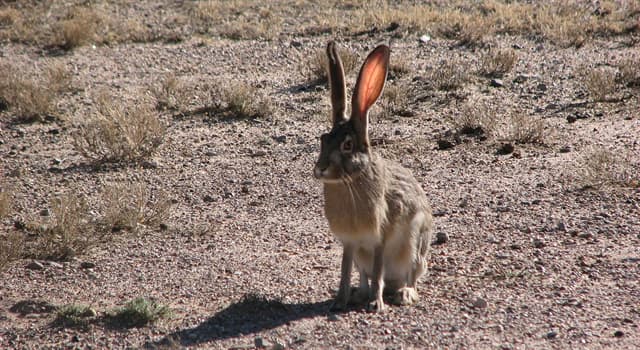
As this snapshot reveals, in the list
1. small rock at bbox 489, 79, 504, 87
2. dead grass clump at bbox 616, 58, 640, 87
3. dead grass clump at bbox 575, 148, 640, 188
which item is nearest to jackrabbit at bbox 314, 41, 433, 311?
dead grass clump at bbox 575, 148, 640, 188

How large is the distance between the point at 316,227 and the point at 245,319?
200 cm

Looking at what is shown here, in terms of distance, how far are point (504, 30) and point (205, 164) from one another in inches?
287

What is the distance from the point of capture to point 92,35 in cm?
1427

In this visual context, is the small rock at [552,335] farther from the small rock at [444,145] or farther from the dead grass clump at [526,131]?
the dead grass clump at [526,131]

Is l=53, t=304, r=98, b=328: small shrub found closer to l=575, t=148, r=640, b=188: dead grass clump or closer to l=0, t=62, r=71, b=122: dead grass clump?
l=575, t=148, r=640, b=188: dead grass clump

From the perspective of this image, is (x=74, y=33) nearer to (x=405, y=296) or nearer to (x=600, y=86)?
(x=600, y=86)

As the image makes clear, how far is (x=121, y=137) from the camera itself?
30.3ft

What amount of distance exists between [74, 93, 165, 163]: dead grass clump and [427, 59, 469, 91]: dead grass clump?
366 cm

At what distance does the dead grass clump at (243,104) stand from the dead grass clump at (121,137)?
114 centimetres

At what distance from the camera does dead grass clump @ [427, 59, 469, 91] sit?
37.4ft

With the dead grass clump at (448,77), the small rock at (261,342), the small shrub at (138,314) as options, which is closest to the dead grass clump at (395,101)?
the dead grass clump at (448,77)

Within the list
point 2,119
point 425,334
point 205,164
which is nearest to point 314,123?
point 205,164

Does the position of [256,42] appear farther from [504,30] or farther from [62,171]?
[62,171]

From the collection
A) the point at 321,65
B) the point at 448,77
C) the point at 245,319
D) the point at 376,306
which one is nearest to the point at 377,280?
the point at 376,306
